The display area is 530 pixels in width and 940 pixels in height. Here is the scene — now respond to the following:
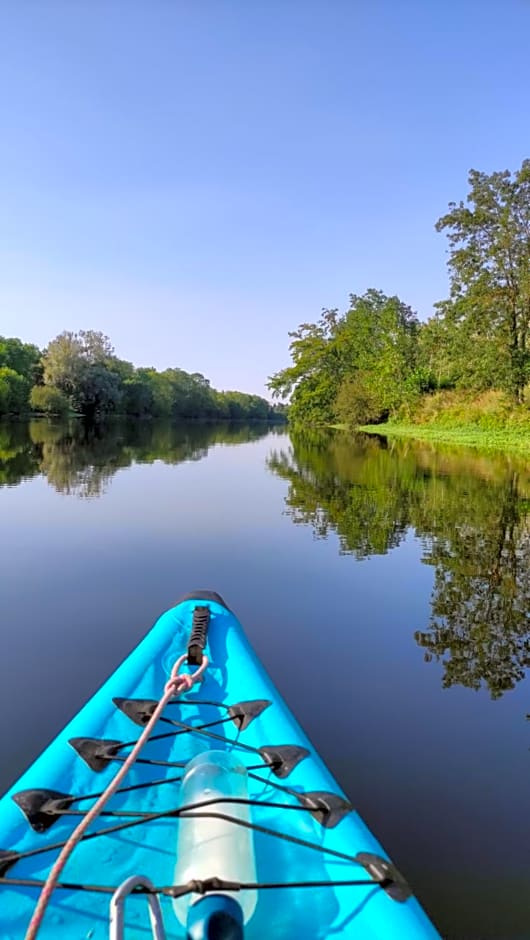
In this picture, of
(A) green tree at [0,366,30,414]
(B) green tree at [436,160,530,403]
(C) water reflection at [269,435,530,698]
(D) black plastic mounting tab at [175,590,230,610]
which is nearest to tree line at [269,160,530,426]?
(B) green tree at [436,160,530,403]

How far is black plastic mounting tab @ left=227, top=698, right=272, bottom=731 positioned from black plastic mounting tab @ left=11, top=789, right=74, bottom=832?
638 millimetres

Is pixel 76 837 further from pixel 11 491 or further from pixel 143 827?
pixel 11 491

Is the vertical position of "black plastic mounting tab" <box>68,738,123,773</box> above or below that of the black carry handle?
below

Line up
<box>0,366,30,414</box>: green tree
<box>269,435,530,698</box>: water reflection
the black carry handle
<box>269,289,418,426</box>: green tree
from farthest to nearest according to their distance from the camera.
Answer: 1. <box>0,366,30,414</box>: green tree
2. <box>269,289,418,426</box>: green tree
3. <box>269,435,530,698</box>: water reflection
4. the black carry handle

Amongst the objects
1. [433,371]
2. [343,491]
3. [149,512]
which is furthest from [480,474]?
[433,371]

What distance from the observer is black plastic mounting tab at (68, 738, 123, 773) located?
5.77ft

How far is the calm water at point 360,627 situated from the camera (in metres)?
2.13

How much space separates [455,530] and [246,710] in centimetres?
580

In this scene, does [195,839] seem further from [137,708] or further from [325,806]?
[137,708]

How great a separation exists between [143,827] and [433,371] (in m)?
34.7

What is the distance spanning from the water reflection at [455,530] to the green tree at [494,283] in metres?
8.27

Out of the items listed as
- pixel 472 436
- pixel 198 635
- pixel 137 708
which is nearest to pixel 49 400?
pixel 472 436

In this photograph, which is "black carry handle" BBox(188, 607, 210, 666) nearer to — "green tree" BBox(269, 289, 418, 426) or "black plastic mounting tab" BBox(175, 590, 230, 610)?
"black plastic mounting tab" BBox(175, 590, 230, 610)

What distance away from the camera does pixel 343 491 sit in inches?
417
